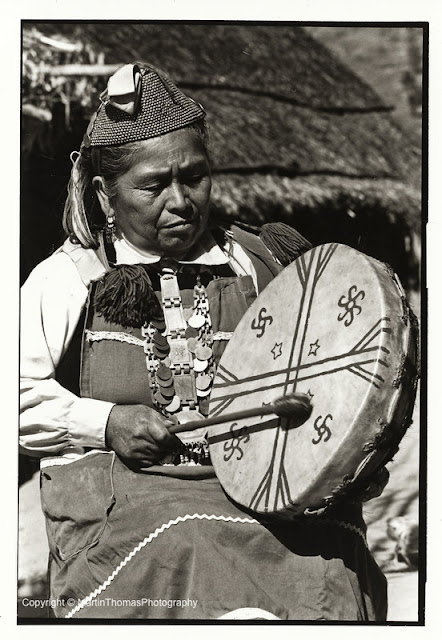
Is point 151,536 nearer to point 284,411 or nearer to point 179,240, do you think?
point 284,411

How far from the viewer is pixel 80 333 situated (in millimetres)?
6227

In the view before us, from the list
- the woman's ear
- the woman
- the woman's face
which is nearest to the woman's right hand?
the woman

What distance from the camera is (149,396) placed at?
6117 mm

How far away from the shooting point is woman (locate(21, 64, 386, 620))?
19.2 feet

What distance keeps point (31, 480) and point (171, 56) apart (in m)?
1.80

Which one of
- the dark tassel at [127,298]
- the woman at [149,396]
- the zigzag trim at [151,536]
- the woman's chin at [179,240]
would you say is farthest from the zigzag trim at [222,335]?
the zigzag trim at [151,536]

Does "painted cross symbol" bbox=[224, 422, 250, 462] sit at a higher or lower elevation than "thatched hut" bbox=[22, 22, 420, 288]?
lower

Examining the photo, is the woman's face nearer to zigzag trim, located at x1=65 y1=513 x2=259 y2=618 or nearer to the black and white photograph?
the black and white photograph

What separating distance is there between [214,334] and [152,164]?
681 mm

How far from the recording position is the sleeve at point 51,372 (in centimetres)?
607

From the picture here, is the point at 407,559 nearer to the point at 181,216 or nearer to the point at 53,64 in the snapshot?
the point at 181,216

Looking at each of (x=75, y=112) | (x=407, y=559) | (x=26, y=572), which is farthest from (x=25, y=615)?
(x=75, y=112)

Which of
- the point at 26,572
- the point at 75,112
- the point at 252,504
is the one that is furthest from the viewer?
the point at 75,112

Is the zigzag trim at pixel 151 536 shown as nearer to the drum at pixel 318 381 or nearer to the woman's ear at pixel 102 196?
the drum at pixel 318 381
